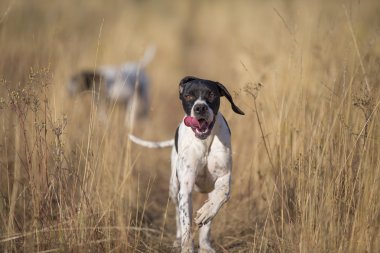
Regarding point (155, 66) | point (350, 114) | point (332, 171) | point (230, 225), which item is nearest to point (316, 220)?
point (332, 171)

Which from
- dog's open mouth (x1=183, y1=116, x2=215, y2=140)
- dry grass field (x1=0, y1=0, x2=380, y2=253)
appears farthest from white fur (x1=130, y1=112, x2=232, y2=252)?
dry grass field (x1=0, y1=0, x2=380, y2=253)

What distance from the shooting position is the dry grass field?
3.55 meters

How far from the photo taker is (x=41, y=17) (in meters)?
13.8

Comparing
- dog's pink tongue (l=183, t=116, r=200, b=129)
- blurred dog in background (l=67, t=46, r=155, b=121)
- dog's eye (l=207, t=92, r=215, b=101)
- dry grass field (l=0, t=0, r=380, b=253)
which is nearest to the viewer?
dry grass field (l=0, t=0, r=380, b=253)

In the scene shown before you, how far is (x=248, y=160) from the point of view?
559 centimetres

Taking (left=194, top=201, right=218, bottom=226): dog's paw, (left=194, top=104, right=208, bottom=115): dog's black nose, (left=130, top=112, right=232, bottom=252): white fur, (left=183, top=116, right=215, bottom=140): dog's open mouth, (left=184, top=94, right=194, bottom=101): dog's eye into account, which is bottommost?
(left=194, top=201, right=218, bottom=226): dog's paw

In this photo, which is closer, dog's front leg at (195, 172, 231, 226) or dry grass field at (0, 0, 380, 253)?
dry grass field at (0, 0, 380, 253)

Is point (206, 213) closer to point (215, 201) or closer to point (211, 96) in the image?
point (215, 201)

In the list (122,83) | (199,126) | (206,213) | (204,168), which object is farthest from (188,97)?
(122,83)

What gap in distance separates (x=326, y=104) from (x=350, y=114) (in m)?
0.27

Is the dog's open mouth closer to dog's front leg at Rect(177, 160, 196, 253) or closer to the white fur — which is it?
the white fur

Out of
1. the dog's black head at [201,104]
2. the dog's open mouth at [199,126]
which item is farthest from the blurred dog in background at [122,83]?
the dog's open mouth at [199,126]

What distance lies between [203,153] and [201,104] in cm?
41

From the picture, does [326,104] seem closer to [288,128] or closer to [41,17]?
[288,128]
